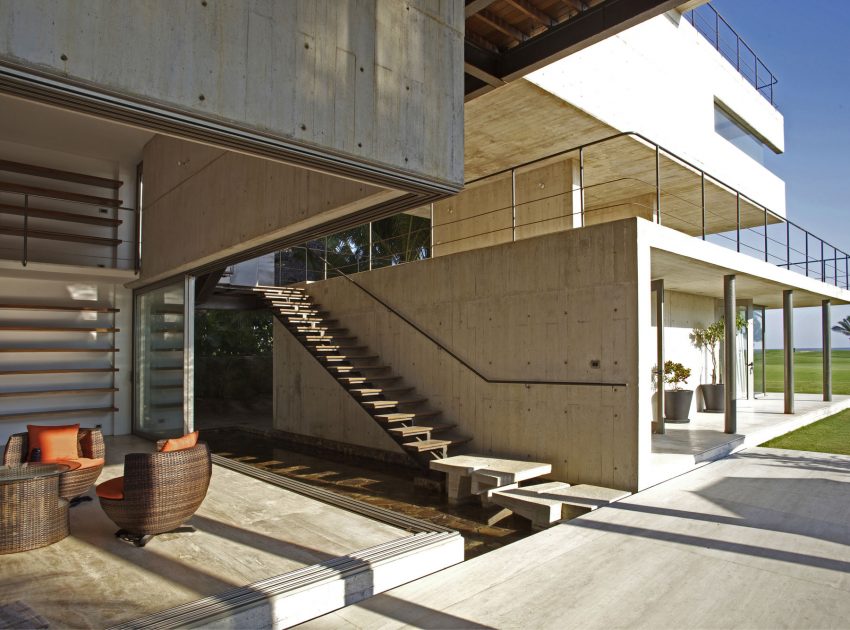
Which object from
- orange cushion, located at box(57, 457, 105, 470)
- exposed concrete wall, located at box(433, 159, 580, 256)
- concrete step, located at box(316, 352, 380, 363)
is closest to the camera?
orange cushion, located at box(57, 457, 105, 470)

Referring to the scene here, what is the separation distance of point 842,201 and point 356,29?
6026 centimetres

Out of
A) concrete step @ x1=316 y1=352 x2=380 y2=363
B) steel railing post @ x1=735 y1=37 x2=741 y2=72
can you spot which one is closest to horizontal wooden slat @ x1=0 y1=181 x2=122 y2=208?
concrete step @ x1=316 y1=352 x2=380 y2=363

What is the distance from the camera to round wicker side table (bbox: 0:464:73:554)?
371 cm

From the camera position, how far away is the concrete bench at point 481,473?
19.6 feet

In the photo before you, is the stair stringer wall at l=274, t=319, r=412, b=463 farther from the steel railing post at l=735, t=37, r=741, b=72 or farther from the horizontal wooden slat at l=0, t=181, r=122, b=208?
the steel railing post at l=735, t=37, r=741, b=72

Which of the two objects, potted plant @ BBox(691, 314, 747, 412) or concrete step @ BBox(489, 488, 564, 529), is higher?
potted plant @ BBox(691, 314, 747, 412)

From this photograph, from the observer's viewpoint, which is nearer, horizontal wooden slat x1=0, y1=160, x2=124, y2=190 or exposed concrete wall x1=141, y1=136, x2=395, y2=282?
exposed concrete wall x1=141, y1=136, x2=395, y2=282

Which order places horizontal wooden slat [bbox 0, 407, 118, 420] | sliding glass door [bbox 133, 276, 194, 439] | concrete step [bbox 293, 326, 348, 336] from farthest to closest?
concrete step [bbox 293, 326, 348, 336] → horizontal wooden slat [bbox 0, 407, 118, 420] → sliding glass door [bbox 133, 276, 194, 439]

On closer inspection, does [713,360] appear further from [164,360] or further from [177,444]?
[177,444]

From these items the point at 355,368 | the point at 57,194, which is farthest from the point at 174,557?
the point at 57,194

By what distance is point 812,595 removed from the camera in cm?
327

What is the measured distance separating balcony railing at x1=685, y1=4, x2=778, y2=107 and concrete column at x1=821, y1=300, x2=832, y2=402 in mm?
5414

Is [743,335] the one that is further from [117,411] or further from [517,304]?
[117,411]

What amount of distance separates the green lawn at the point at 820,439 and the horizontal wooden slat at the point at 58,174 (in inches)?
424
